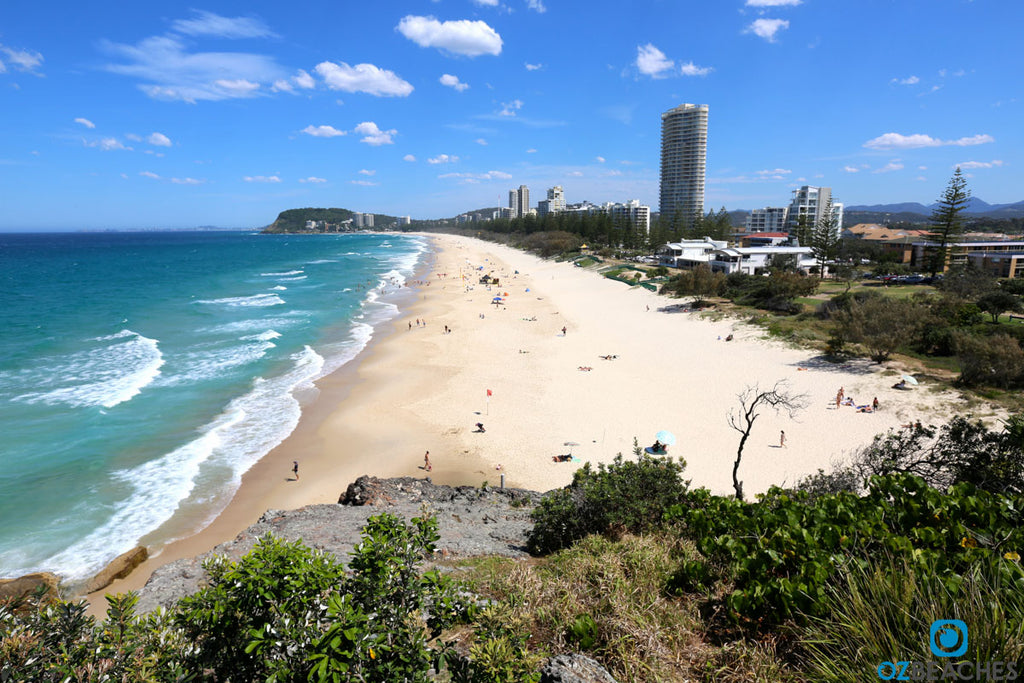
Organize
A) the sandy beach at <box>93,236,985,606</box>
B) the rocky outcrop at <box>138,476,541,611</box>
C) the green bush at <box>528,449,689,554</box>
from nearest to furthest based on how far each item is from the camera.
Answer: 1. the green bush at <box>528,449,689,554</box>
2. the rocky outcrop at <box>138,476,541,611</box>
3. the sandy beach at <box>93,236,985,606</box>

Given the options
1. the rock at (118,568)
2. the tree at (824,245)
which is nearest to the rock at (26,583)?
the rock at (118,568)

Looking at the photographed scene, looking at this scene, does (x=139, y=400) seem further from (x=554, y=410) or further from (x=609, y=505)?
(x=609, y=505)

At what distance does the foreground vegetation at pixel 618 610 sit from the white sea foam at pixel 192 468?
1085cm

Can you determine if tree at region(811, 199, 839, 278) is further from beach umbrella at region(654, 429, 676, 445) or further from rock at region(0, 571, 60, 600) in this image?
rock at region(0, 571, 60, 600)

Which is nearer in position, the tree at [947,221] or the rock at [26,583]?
the rock at [26,583]

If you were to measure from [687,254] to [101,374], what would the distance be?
2147 inches

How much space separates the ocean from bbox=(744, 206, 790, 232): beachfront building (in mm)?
96948

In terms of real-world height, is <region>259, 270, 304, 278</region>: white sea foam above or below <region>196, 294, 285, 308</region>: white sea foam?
above

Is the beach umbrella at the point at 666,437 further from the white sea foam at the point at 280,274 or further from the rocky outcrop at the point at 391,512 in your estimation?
the white sea foam at the point at 280,274

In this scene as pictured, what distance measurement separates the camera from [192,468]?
54.2ft

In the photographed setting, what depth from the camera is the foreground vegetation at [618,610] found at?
10.1 ft

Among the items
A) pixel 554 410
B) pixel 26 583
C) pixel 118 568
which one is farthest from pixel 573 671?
pixel 554 410

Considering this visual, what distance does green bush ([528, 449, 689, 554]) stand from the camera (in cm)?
800

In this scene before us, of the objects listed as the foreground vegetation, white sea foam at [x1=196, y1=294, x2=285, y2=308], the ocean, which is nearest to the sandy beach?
the ocean
